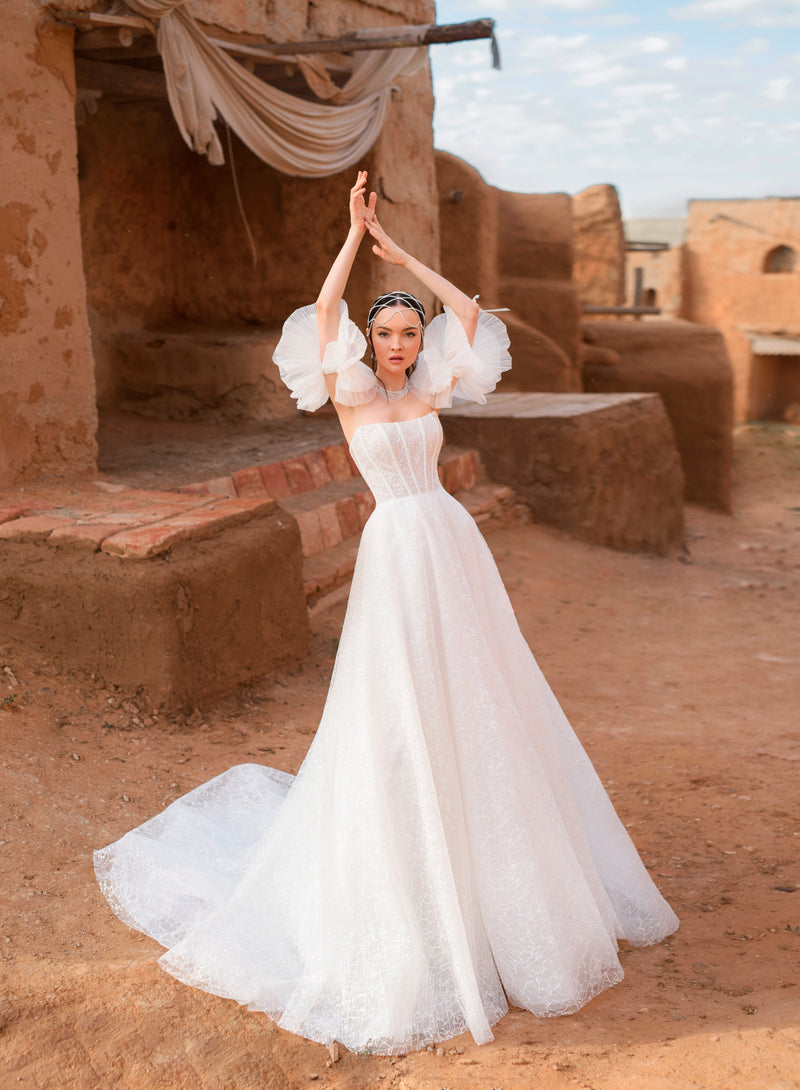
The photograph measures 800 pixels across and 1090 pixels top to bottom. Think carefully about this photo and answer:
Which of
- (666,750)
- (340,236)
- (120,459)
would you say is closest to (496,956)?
(666,750)

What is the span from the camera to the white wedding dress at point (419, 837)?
2.38 m

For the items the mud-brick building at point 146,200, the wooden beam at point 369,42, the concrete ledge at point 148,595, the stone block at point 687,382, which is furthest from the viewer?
the stone block at point 687,382

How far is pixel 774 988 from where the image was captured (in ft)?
8.07

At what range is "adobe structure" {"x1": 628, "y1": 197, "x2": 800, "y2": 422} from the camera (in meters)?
18.4

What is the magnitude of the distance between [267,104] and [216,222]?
204 cm

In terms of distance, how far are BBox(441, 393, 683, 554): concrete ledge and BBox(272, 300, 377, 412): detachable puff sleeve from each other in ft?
16.7

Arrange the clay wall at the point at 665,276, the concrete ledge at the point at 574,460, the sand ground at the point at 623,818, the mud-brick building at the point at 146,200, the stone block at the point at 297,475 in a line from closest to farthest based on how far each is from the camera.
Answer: the sand ground at the point at 623,818 < the mud-brick building at the point at 146,200 < the stone block at the point at 297,475 < the concrete ledge at the point at 574,460 < the clay wall at the point at 665,276

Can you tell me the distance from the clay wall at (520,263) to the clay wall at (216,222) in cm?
307

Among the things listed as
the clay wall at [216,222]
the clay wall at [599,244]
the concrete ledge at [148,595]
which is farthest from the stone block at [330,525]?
the clay wall at [599,244]

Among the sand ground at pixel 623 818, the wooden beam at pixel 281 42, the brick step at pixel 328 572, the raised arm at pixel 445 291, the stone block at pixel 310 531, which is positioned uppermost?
the wooden beam at pixel 281 42

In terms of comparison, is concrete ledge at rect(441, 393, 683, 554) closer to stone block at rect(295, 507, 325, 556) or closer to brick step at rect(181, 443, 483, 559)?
brick step at rect(181, 443, 483, 559)

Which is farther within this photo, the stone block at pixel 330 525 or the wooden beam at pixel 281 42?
the stone block at pixel 330 525

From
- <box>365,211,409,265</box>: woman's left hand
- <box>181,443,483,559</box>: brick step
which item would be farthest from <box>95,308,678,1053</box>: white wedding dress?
<box>181,443,483,559</box>: brick step

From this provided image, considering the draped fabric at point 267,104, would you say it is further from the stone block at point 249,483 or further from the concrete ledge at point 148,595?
the concrete ledge at point 148,595
